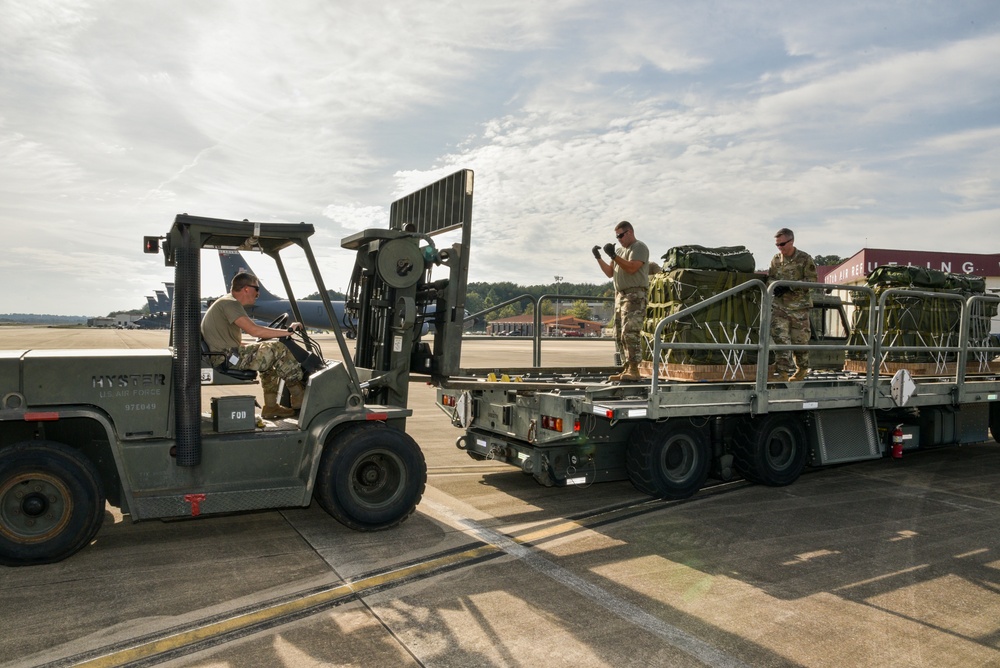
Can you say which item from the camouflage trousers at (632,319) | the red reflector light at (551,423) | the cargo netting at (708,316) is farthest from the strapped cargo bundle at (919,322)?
the red reflector light at (551,423)

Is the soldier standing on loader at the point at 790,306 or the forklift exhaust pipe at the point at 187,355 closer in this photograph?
the forklift exhaust pipe at the point at 187,355

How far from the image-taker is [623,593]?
473 centimetres

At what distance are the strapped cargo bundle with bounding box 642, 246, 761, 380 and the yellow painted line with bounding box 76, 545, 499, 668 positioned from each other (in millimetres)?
3236

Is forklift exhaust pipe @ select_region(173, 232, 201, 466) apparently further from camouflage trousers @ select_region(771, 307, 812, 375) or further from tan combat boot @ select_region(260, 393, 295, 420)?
camouflage trousers @ select_region(771, 307, 812, 375)

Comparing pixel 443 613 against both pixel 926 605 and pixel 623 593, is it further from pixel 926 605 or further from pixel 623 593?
pixel 926 605

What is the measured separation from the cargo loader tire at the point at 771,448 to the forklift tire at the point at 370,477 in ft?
11.7

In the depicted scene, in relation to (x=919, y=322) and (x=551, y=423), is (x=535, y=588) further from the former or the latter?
(x=919, y=322)

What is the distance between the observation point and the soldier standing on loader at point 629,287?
25.6 ft

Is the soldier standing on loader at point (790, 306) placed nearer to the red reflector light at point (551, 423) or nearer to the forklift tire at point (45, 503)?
the red reflector light at point (551, 423)

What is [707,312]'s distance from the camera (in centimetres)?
755

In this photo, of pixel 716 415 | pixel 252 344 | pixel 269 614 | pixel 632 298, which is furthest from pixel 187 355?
pixel 716 415

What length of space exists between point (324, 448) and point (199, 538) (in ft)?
3.98

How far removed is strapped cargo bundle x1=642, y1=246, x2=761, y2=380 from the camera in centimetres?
754

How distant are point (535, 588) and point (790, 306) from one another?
16.6ft
